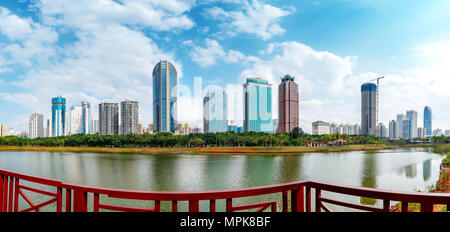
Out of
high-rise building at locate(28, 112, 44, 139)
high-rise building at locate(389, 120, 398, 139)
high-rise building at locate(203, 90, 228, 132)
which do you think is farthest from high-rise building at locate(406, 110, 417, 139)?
high-rise building at locate(28, 112, 44, 139)

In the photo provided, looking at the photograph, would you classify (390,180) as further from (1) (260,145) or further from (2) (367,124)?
(2) (367,124)

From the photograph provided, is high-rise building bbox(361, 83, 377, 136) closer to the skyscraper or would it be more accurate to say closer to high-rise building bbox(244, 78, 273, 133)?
the skyscraper

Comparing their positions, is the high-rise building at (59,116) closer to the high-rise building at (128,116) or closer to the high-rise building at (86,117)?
the high-rise building at (86,117)

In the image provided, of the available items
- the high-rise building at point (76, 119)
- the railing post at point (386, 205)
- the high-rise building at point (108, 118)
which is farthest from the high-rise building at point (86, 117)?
the railing post at point (386, 205)

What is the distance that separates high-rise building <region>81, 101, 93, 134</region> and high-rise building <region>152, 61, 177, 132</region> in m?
34.2

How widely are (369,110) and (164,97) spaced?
8839 cm

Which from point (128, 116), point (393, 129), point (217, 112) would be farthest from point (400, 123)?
point (128, 116)

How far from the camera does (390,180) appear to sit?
1525 cm

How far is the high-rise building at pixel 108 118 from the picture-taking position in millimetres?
79500

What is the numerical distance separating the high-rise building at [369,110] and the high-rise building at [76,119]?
12653 cm

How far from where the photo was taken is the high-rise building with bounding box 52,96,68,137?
305 ft
